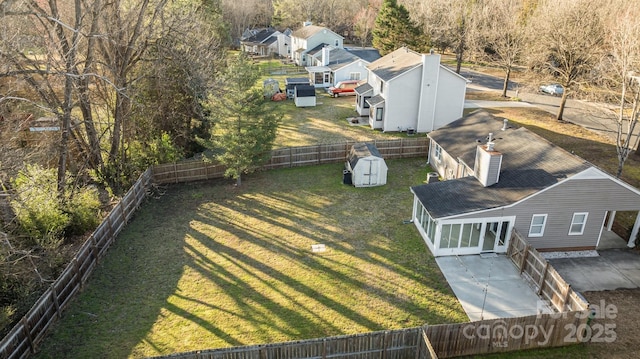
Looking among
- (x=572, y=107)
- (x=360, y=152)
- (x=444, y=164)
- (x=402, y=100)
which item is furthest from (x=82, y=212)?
(x=572, y=107)

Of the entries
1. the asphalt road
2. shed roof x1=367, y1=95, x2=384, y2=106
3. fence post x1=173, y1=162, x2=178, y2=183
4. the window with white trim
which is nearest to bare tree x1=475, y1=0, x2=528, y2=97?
the asphalt road

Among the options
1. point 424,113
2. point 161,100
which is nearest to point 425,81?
point 424,113

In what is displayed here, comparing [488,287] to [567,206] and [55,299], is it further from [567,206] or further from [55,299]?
[55,299]

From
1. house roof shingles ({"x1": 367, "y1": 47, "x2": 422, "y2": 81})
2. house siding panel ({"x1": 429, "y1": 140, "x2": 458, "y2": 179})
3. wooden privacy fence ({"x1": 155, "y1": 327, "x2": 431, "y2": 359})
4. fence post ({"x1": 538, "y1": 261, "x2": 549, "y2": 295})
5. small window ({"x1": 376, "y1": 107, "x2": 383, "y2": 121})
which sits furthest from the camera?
small window ({"x1": 376, "y1": 107, "x2": 383, "y2": 121})

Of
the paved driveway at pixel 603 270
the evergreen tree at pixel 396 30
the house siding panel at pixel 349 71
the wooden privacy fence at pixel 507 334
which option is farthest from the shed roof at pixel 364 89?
the wooden privacy fence at pixel 507 334

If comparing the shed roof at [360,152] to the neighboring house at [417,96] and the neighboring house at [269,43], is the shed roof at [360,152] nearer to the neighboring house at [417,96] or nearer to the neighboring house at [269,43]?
the neighboring house at [417,96]

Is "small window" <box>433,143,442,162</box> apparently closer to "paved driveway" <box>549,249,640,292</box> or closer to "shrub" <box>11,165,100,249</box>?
"paved driveway" <box>549,249,640,292</box>

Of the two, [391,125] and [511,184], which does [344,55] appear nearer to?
[391,125]
